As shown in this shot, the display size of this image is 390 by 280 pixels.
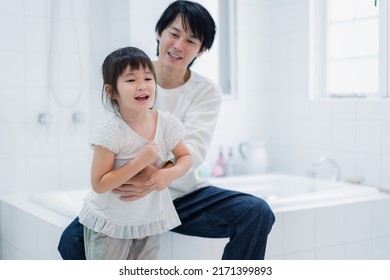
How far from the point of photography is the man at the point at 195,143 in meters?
1.50

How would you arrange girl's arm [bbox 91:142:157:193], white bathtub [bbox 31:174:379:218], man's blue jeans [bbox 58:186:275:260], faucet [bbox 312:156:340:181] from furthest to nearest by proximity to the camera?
1. faucet [bbox 312:156:340:181]
2. white bathtub [bbox 31:174:379:218]
3. man's blue jeans [bbox 58:186:275:260]
4. girl's arm [bbox 91:142:157:193]

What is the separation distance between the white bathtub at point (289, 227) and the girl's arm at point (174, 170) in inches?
11.3

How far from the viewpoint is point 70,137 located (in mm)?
1940

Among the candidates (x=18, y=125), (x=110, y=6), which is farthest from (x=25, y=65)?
(x=110, y=6)

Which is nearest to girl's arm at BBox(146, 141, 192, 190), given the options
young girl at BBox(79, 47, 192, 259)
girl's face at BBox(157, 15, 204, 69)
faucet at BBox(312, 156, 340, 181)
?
young girl at BBox(79, 47, 192, 259)

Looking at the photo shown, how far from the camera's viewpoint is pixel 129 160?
139 cm

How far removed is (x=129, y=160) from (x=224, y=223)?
335 mm

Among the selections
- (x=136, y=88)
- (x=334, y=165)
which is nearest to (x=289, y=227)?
(x=334, y=165)

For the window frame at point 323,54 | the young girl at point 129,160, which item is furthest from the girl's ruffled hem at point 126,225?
the window frame at point 323,54

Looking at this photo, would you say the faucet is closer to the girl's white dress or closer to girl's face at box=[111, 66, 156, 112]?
the girl's white dress

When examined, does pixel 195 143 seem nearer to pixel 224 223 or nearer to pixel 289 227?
pixel 224 223

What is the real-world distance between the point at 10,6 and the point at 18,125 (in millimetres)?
381

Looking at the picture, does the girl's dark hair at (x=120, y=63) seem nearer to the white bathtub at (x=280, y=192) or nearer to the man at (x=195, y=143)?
the man at (x=195, y=143)

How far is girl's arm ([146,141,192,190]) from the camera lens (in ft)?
4.60
